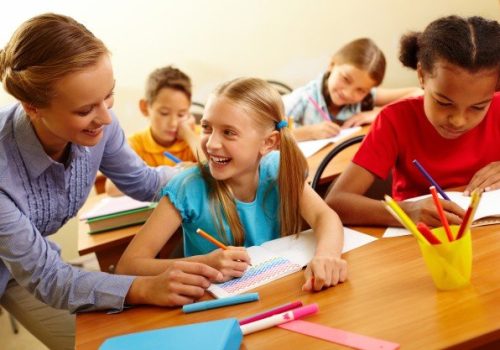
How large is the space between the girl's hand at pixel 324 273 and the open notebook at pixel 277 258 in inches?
2.4

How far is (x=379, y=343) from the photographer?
32.1 inches

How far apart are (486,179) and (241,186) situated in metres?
0.62

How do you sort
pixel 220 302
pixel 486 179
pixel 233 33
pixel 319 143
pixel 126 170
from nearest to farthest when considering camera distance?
pixel 220 302 < pixel 486 179 < pixel 126 170 < pixel 319 143 < pixel 233 33

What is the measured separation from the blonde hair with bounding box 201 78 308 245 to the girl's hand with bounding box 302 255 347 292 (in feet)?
0.99

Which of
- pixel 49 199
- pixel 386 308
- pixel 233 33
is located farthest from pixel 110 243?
pixel 233 33

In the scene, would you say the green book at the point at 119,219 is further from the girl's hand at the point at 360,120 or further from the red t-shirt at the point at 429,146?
the girl's hand at the point at 360,120

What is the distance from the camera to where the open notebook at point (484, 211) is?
1194mm

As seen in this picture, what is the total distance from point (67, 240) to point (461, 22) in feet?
9.34

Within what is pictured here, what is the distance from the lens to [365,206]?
4.45 ft

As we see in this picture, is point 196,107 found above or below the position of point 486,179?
below

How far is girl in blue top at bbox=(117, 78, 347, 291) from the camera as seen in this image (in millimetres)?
1373

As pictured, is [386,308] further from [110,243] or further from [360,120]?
[360,120]

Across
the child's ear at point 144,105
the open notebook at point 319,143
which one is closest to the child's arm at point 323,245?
the open notebook at point 319,143

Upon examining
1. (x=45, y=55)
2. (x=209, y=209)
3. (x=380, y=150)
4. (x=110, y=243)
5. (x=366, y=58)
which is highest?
(x=45, y=55)
